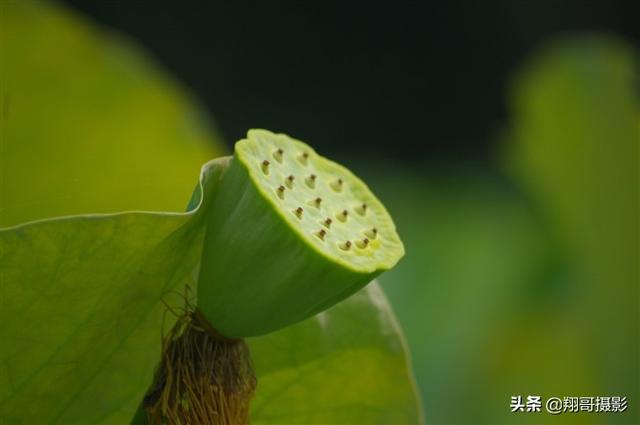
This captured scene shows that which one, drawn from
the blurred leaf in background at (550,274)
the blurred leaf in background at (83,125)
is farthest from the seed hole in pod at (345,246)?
the blurred leaf in background at (550,274)

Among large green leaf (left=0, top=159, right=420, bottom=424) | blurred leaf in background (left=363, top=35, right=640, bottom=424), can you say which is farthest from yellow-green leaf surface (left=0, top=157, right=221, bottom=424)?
blurred leaf in background (left=363, top=35, right=640, bottom=424)

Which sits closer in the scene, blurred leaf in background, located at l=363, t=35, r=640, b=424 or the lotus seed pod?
the lotus seed pod

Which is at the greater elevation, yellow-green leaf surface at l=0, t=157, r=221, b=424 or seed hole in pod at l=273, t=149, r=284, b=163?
seed hole in pod at l=273, t=149, r=284, b=163

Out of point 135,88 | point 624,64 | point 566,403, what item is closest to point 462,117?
point 624,64

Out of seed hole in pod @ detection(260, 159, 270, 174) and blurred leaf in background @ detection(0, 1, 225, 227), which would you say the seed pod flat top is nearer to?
seed hole in pod @ detection(260, 159, 270, 174)

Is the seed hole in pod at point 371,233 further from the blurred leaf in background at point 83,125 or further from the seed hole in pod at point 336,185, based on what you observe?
the blurred leaf in background at point 83,125

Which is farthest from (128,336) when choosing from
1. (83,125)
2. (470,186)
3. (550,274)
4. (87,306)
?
(470,186)
